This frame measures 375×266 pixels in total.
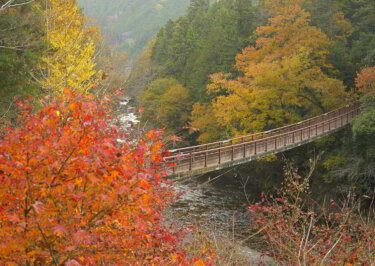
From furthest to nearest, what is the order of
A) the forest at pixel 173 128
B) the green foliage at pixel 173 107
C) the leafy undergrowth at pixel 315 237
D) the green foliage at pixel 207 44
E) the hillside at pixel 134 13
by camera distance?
1. the hillside at pixel 134 13
2. the green foliage at pixel 173 107
3. the green foliage at pixel 207 44
4. the leafy undergrowth at pixel 315 237
5. the forest at pixel 173 128

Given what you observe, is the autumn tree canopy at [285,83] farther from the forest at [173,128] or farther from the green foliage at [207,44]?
the green foliage at [207,44]

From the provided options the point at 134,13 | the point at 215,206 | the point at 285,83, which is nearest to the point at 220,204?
the point at 215,206

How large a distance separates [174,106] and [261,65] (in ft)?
37.9

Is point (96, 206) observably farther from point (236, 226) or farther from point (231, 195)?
point (231, 195)

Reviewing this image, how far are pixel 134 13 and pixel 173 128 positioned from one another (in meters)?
158

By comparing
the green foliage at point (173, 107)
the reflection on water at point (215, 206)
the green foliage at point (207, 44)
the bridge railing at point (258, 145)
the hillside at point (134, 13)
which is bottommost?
the reflection on water at point (215, 206)

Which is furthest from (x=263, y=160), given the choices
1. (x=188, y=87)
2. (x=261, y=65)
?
(x=188, y=87)

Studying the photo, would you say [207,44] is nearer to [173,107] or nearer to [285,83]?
[173,107]

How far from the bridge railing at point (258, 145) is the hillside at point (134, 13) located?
10902 cm

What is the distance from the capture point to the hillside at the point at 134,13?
451 ft

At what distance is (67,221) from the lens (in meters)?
3.66

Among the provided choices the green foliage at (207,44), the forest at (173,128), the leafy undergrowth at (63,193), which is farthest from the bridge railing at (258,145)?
the green foliage at (207,44)

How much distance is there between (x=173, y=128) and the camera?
31609 millimetres

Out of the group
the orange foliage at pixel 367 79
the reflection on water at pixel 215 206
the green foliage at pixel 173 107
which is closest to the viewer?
the reflection on water at pixel 215 206
